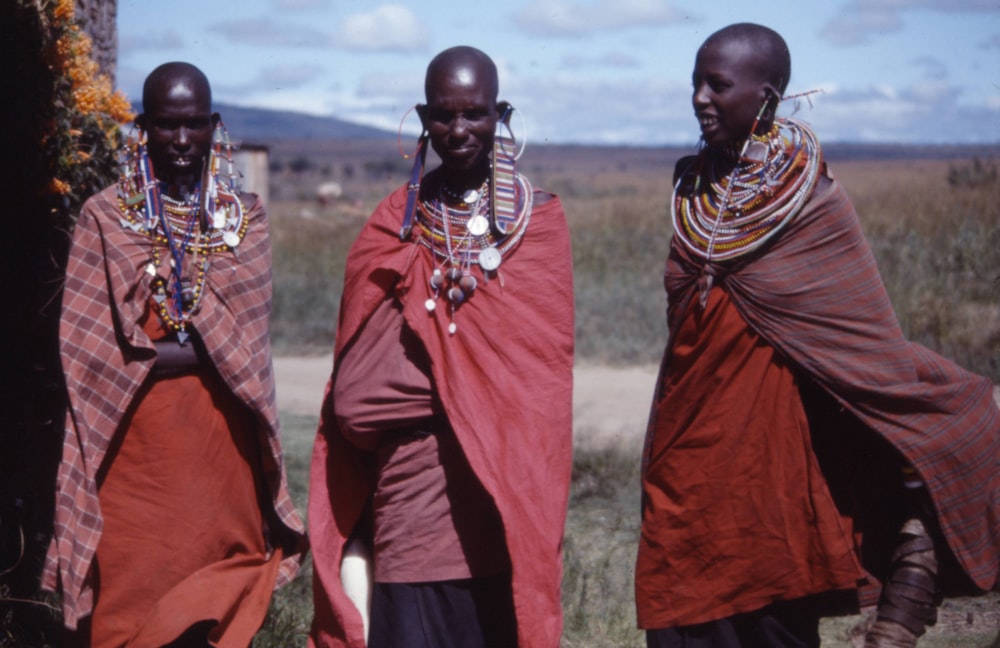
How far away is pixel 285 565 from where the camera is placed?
405 cm

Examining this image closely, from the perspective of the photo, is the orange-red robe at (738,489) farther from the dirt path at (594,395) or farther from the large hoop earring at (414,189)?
the dirt path at (594,395)

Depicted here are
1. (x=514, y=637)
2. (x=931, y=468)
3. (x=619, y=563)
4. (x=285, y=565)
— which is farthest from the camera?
(x=619, y=563)

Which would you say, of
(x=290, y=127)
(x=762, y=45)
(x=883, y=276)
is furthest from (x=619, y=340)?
(x=290, y=127)

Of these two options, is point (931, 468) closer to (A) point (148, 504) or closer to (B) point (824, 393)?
(B) point (824, 393)

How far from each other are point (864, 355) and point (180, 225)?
7.21 ft

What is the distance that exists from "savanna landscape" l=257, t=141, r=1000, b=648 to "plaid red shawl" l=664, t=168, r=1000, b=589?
184cm

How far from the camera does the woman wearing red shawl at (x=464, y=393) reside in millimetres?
3414

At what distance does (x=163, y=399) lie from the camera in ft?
12.1

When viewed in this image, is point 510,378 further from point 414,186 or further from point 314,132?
point 314,132

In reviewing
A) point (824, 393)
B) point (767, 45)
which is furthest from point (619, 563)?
point (767, 45)

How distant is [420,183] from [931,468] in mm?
1778

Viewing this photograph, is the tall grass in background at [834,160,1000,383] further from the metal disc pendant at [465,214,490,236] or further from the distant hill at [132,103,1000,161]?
the distant hill at [132,103,1000,161]

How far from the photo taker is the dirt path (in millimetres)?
8812

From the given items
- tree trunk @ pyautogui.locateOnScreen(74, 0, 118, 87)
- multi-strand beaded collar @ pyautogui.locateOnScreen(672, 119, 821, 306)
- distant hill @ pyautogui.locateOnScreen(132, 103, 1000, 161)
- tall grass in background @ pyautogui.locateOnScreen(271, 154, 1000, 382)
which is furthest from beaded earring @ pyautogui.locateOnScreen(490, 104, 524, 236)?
distant hill @ pyautogui.locateOnScreen(132, 103, 1000, 161)
